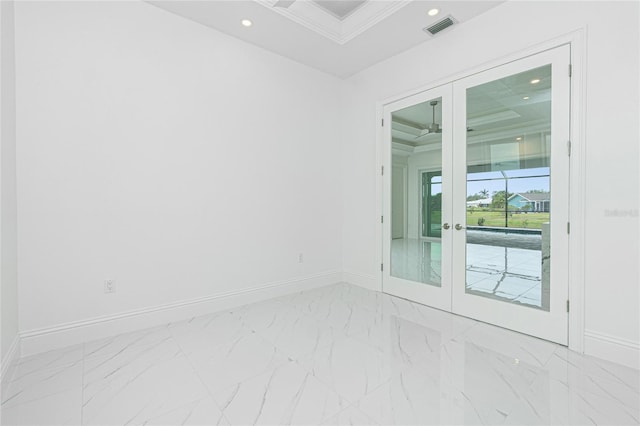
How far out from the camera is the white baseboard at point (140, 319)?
2.33 m

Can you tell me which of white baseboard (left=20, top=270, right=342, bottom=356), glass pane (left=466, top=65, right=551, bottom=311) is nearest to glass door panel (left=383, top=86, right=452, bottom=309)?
glass pane (left=466, top=65, right=551, bottom=311)

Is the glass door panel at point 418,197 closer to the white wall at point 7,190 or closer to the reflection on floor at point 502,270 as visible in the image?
the reflection on floor at point 502,270

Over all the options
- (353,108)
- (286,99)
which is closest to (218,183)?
(286,99)

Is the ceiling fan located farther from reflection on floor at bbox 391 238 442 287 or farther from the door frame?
reflection on floor at bbox 391 238 442 287

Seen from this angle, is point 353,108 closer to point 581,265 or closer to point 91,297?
point 581,265

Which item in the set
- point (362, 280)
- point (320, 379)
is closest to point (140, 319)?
point (320, 379)

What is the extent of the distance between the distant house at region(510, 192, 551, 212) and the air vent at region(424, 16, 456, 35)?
6.22 ft

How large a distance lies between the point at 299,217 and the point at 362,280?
4.24 feet

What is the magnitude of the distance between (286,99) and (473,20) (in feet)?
7.36

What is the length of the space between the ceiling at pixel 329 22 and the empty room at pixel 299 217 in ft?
0.08

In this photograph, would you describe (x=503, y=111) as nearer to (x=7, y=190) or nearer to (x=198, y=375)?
(x=198, y=375)

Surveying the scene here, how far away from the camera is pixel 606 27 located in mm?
2234

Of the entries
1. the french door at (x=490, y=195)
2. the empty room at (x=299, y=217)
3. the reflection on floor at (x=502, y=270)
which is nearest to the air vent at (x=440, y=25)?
the empty room at (x=299, y=217)

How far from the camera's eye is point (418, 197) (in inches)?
141
